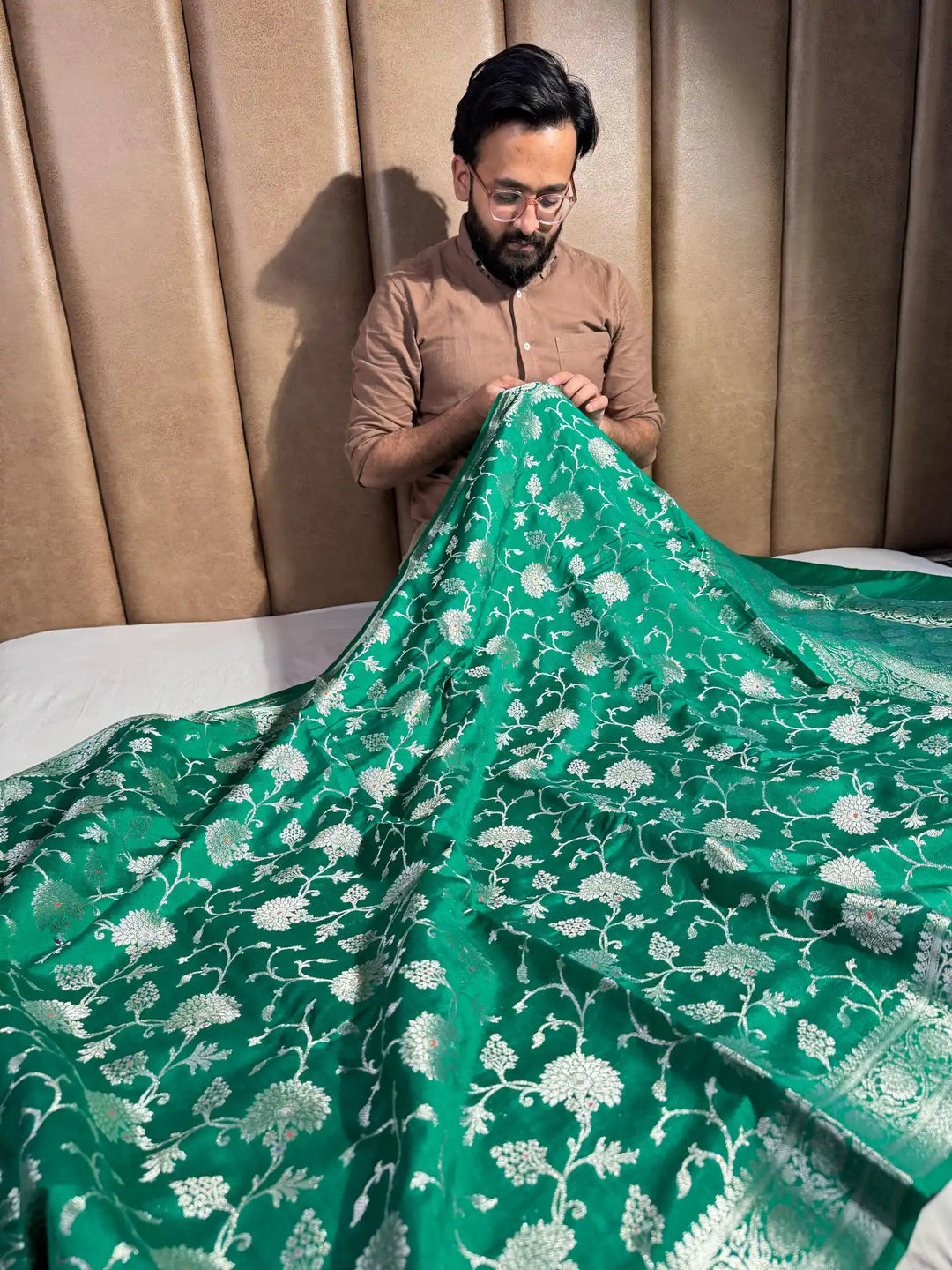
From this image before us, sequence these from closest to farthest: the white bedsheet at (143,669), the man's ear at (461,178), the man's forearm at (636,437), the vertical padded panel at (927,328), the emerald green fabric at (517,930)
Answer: the emerald green fabric at (517,930) < the white bedsheet at (143,669) < the man's ear at (461,178) < the man's forearm at (636,437) < the vertical padded panel at (927,328)

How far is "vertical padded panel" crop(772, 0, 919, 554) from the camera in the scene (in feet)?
5.58

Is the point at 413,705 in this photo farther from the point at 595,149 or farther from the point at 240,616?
the point at 595,149

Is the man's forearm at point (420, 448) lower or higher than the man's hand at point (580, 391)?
lower

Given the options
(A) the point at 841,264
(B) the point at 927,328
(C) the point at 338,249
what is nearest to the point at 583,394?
(C) the point at 338,249

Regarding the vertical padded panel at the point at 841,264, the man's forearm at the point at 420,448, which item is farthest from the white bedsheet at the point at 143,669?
the vertical padded panel at the point at 841,264

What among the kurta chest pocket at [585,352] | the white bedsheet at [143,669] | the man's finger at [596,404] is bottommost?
the white bedsheet at [143,669]

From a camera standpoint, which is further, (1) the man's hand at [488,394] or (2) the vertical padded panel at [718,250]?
(2) the vertical padded panel at [718,250]

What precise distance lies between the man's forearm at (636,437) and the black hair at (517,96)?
467 millimetres

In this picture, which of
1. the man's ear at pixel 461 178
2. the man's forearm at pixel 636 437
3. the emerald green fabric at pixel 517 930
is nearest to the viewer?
the emerald green fabric at pixel 517 930

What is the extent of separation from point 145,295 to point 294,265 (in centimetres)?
26

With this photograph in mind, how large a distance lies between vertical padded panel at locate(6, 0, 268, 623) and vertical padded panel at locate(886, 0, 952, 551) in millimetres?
1312

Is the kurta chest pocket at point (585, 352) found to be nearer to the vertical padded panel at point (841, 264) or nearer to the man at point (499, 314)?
the man at point (499, 314)

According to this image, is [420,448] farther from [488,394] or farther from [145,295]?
[145,295]

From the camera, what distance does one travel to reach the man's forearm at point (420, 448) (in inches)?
56.6
